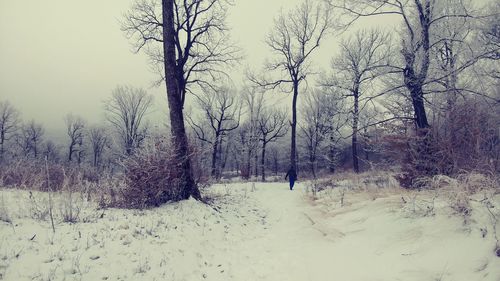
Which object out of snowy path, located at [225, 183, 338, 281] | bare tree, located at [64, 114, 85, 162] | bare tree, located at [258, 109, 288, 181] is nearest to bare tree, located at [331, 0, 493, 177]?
snowy path, located at [225, 183, 338, 281]

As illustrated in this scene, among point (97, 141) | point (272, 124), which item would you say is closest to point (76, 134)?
point (97, 141)

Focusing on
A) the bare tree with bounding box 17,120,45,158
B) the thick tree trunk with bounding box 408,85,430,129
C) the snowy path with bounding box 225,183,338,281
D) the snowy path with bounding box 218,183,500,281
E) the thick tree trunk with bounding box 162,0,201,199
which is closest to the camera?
the snowy path with bounding box 218,183,500,281

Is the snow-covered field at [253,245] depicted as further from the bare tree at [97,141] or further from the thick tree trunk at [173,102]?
the bare tree at [97,141]

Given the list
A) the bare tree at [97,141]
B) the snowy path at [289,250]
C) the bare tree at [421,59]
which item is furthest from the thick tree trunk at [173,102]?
the bare tree at [97,141]

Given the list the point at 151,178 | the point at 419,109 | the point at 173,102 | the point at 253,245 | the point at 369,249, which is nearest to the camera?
the point at 369,249

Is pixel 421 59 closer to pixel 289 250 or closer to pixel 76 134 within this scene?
pixel 289 250

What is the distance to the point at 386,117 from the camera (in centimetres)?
959

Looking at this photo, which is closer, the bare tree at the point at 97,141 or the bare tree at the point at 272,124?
the bare tree at the point at 272,124

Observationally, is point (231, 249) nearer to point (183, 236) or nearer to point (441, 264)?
point (183, 236)

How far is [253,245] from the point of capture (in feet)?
21.6

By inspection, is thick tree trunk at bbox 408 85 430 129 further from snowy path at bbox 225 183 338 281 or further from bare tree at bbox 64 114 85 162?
bare tree at bbox 64 114 85 162

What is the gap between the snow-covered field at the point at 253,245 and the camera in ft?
11.8

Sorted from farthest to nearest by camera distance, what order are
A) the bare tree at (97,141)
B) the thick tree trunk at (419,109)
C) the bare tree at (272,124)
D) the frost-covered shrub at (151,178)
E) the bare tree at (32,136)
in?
the bare tree at (97,141) < the bare tree at (32,136) < the bare tree at (272,124) < the thick tree trunk at (419,109) < the frost-covered shrub at (151,178)

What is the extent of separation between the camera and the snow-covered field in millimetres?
3586
